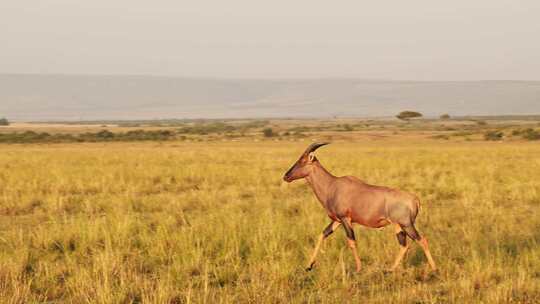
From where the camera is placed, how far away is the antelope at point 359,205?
7.33m

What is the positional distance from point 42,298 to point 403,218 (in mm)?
4060

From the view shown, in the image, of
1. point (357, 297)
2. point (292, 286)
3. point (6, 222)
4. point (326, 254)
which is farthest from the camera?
point (6, 222)

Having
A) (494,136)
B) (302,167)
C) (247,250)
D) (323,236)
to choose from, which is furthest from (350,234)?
(494,136)

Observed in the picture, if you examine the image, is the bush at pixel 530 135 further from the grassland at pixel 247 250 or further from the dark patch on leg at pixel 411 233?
the dark patch on leg at pixel 411 233

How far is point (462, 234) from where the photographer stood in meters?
10.7

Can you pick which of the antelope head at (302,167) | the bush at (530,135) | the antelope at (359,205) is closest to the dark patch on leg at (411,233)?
the antelope at (359,205)

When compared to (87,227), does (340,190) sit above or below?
above

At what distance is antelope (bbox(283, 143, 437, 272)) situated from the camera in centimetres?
733

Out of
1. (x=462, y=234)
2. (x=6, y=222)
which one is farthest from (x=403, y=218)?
(x=6, y=222)

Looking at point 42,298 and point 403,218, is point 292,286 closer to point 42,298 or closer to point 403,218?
point 403,218

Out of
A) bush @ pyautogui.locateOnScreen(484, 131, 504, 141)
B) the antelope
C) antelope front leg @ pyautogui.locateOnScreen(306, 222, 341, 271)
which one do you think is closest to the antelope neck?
the antelope

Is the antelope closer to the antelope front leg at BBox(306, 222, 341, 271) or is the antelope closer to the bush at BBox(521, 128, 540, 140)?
the antelope front leg at BBox(306, 222, 341, 271)

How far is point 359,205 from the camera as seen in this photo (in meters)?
7.48

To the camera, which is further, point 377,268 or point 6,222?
point 6,222
